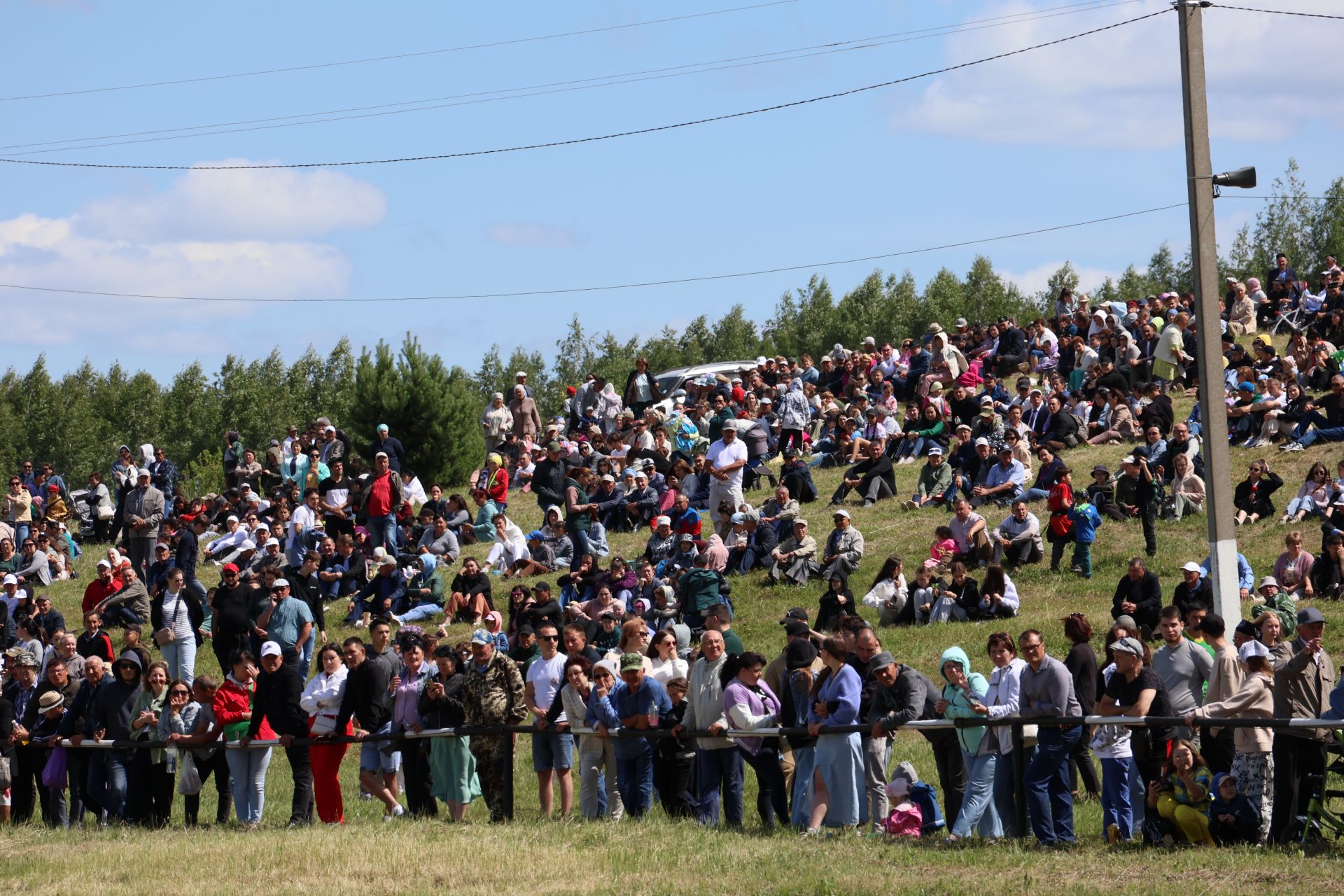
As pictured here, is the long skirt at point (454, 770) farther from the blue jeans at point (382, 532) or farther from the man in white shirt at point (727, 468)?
the blue jeans at point (382, 532)

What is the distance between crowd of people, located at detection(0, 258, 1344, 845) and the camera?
460 inches

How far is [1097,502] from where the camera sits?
23297 mm

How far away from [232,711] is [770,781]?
494 cm

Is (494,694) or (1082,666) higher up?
(1082,666)

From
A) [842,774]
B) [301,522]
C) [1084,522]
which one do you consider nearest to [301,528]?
[301,522]

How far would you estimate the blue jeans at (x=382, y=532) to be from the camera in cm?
2652

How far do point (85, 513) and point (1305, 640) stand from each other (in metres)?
30.0

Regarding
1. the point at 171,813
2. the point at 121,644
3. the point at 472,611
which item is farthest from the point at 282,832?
the point at 121,644

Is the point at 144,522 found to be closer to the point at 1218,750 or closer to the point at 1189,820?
the point at 1218,750

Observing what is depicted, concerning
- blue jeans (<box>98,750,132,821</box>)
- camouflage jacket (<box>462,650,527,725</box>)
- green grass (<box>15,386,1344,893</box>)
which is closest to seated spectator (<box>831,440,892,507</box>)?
green grass (<box>15,386,1344,893</box>)

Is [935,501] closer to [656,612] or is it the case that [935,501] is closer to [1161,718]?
[656,612]

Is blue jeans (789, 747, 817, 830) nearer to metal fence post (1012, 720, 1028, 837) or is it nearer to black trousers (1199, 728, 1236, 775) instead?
metal fence post (1012, 720, 1028, 837)

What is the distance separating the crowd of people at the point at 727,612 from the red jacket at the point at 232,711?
0.02 meters

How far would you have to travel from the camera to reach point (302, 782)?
1408 centimetres
